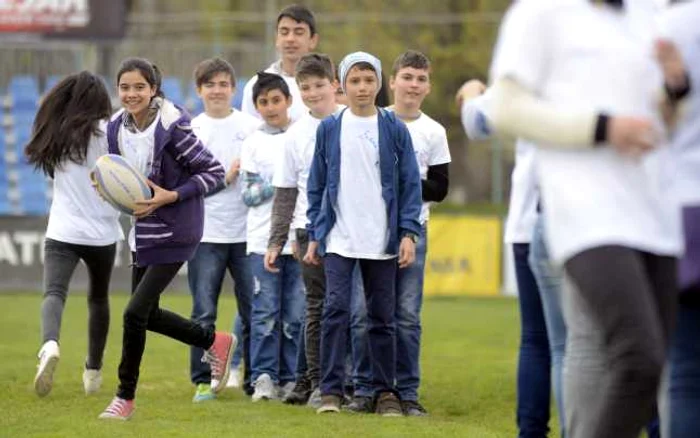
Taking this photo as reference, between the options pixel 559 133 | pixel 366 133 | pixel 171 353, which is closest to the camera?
pixel 559 133

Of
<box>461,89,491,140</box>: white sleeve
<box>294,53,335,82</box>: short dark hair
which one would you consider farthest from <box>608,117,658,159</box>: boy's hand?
<box>294,53,335,82</box>: short dark hair

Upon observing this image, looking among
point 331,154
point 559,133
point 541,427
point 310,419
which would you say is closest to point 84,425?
point 310,419

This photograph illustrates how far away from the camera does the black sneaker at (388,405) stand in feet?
28.9

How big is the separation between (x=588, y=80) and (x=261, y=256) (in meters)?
5.22

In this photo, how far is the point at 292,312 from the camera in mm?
9922

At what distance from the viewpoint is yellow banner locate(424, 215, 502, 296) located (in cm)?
2119

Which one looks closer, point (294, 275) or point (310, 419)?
point (310, 419)

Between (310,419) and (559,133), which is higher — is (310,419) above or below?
below

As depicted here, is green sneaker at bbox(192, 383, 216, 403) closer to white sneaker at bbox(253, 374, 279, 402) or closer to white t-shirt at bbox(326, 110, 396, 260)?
white sneaker at bbox(253, 374, 279, 402)

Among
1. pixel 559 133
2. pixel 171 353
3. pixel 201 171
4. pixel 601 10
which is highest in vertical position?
pixel 601 10

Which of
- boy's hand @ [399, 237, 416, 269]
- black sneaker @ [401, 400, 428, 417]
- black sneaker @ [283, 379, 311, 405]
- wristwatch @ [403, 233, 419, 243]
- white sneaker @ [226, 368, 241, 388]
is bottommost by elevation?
white sneaker @ [226, 368, 241, 388]

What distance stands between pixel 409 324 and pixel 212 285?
4.95 ft

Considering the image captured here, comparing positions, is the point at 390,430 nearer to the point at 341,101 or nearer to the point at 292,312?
the point at 292,312

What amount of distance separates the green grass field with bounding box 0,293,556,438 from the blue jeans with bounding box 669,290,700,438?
3.03 metres
